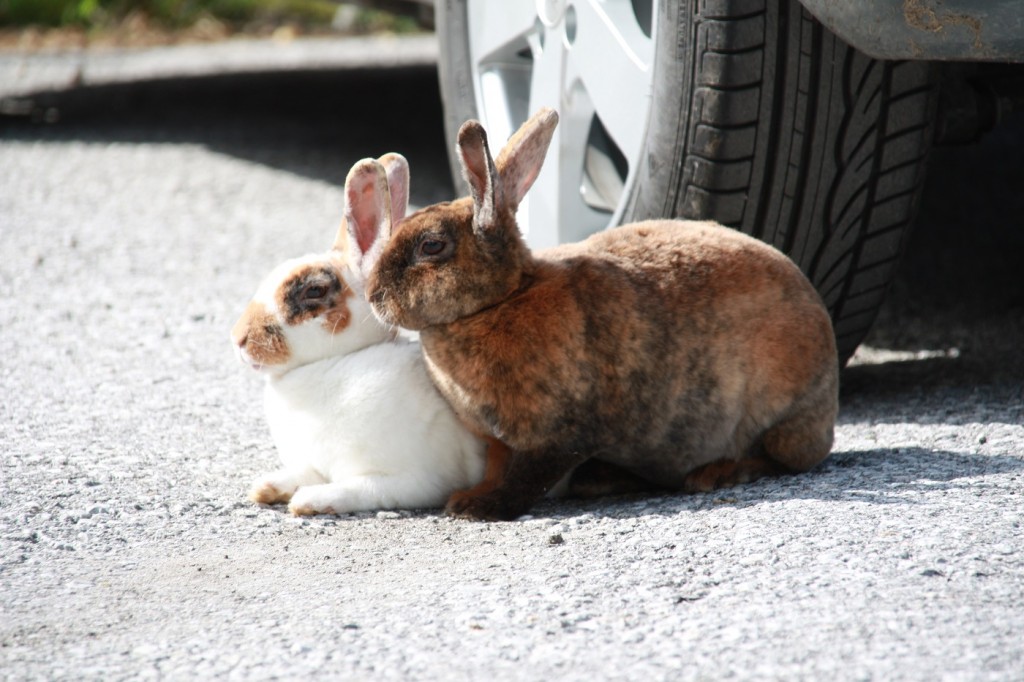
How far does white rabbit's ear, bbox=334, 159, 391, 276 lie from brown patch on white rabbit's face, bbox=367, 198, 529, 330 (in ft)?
0.42

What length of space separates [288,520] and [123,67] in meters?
8.10

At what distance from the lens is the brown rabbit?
2.75 m

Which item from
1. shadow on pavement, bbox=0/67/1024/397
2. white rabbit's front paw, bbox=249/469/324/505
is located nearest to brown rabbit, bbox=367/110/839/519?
white rabbit's front paw, bbox=249/469/324/505

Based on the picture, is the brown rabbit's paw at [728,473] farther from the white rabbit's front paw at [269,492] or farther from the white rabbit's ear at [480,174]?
the white rabbit's front paw at [269,492]

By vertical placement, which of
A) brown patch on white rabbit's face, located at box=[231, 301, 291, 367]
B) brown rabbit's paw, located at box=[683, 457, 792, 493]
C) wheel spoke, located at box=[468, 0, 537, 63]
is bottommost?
brown rabbit's paw, located at box=[683, 457, 792, 493]

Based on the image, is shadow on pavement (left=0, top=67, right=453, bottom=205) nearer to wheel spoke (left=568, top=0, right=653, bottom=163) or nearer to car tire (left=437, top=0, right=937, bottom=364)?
wheel spoke (left=568, top=0, right=653, bottom=163)

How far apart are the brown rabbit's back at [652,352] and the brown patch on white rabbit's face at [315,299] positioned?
11.3 inches

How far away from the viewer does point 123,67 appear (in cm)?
1007

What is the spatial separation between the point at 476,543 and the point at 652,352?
1.91 feet

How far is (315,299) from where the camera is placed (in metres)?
2.94

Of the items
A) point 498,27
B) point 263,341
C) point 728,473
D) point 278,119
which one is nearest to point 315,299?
point 263,341

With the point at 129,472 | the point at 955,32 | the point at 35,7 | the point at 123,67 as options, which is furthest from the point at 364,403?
the point at 35,7

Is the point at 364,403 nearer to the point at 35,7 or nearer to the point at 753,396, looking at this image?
the point at 753,396

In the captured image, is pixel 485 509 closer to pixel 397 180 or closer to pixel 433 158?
pixel 397 180
